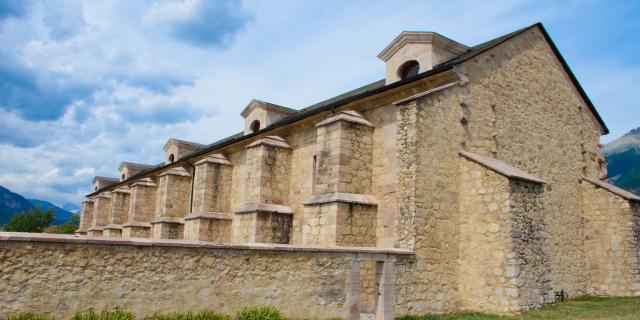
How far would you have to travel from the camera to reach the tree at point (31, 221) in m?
57.8

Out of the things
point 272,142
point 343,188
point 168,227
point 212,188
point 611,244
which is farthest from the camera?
point 168,227

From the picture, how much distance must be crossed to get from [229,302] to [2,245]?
391 centimetres

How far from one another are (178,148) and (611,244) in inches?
1041

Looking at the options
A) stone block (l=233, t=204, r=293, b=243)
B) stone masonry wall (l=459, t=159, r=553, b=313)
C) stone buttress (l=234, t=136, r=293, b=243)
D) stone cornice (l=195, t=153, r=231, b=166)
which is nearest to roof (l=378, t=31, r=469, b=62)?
stone masonry wall (l=459, t=159, r=553, b=313)

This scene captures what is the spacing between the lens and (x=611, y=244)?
1688 cm

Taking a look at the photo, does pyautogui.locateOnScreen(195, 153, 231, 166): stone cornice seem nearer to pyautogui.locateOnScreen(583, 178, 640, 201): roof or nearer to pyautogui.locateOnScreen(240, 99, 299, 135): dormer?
pyautogui.locateOnScreen(240, 99, 299, 135): dormer

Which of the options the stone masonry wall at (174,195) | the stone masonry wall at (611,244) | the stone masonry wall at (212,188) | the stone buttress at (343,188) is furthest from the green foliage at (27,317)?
the stone masonry wall at (174,195)

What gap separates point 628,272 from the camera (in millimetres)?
16281

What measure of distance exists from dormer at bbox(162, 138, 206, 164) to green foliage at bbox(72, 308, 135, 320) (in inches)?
1041

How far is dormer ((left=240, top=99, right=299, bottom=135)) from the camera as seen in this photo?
2442 centimetres

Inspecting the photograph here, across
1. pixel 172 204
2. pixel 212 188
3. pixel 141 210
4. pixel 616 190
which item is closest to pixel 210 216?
pixel 212 188

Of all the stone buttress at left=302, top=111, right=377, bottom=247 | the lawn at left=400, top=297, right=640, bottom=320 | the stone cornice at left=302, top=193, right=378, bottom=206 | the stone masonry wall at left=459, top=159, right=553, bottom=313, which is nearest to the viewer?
the lawn at left=400, top=297, right=640, bottom=320

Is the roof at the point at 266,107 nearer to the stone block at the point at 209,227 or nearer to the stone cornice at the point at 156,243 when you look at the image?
the stone block at the point at 209,227

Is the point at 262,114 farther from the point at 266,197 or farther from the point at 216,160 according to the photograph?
the point at 266,197
